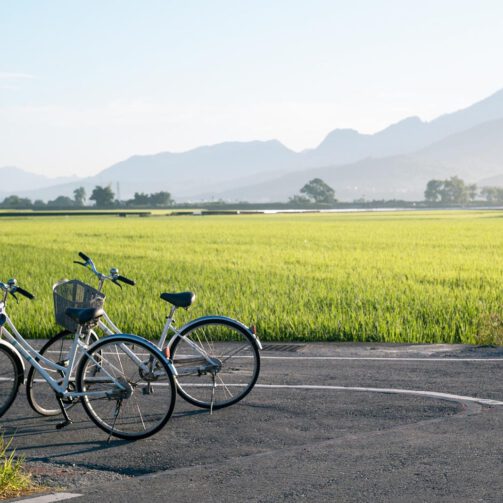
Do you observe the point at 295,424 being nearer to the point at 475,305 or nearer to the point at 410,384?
the point at 410,384

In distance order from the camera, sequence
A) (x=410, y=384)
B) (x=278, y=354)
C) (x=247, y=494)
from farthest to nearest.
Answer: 1. (x=278, y=354)
2. (x=410, y=384)
3. (x=247, y=494)

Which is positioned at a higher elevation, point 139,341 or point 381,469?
point 139,341

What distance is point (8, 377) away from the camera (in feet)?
28.3

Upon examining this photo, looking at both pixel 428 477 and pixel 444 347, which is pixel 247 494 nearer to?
A: pixel 428 477

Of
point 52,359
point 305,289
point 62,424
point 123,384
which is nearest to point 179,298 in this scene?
point 123,384

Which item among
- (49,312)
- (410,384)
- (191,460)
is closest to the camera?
(191,460)

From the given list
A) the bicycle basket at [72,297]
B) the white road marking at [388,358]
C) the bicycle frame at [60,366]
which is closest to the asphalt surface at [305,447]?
the bicycle frame at [60,366]

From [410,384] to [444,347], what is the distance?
3.40m

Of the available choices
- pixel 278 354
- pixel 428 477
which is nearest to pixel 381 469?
pixel 428 477

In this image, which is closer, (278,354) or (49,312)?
(278,354)

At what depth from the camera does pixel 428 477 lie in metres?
6.70

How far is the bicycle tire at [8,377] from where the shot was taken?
8.52 metres

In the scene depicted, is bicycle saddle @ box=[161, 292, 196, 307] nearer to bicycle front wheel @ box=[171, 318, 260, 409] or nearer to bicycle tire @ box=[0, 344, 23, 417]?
bicycle front wheel @ box=[171, 318, 260, 409]

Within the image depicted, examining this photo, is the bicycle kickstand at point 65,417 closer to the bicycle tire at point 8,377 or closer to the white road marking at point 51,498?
the bicycle tire at point 8,377
